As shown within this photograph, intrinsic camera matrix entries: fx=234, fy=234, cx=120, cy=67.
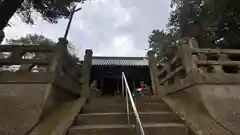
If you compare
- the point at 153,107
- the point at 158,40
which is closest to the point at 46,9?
the point at 153,107

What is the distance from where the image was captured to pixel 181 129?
13.1 ft

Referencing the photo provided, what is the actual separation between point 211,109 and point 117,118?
5.72 feet

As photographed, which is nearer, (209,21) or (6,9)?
(6,9)

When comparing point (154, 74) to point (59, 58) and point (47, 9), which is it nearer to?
point (59, 58)

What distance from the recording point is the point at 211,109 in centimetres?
405

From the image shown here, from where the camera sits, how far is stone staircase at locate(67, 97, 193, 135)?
3912 millimetres

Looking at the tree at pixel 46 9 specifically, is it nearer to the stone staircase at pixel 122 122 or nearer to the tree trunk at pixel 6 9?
the tree trunk at pixel 6 9

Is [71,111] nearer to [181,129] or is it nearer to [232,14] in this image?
[181,129]

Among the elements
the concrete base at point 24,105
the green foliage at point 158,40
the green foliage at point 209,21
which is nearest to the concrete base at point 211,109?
the concrete base at point 24,105

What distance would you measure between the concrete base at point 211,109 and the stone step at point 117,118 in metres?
0.25

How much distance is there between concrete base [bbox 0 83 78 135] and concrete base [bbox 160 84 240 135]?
247 centimetres

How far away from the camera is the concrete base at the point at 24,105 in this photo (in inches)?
141

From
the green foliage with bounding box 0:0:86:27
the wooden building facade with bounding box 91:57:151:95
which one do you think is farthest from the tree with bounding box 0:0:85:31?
the wooden building facade with bounding box 91:57:151:95

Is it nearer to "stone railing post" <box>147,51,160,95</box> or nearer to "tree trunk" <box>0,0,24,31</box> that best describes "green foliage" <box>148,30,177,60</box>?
"stone railing post" <box>147,51,160,95</box>
